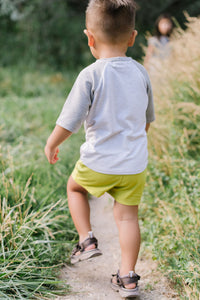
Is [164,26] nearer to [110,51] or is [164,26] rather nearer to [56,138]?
[110,51]

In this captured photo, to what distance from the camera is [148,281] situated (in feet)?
7.43

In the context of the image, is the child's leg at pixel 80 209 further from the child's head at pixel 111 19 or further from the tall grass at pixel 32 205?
the child's head at pixel 111 19

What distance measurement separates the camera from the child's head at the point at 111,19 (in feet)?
5.79

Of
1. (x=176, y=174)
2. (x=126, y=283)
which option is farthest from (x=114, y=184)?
(x=176, y=174)

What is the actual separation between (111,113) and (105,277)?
43.9 inches

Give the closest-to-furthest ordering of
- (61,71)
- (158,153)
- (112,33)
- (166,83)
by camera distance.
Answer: (112,33) < (158,153) < (166,83) < (61,71)

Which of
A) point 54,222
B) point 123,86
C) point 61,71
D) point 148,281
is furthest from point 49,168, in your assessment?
point 61,71

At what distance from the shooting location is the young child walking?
182 centimetres

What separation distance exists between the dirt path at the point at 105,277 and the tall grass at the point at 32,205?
93 mm

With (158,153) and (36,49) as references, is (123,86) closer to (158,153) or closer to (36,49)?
(158,153)

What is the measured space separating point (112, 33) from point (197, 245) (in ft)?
4.58

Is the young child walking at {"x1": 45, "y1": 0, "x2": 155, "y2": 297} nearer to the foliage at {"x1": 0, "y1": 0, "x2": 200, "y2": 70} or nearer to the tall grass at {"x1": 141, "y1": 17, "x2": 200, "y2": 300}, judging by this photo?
the tall grass at {"x1": 141, "y1": 17, "x2": 200, "y2": 300}

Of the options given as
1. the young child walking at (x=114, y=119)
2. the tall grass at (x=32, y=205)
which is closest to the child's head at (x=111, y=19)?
the young child walking at (x=114, y=119)

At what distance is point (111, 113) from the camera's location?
1.84 metres
